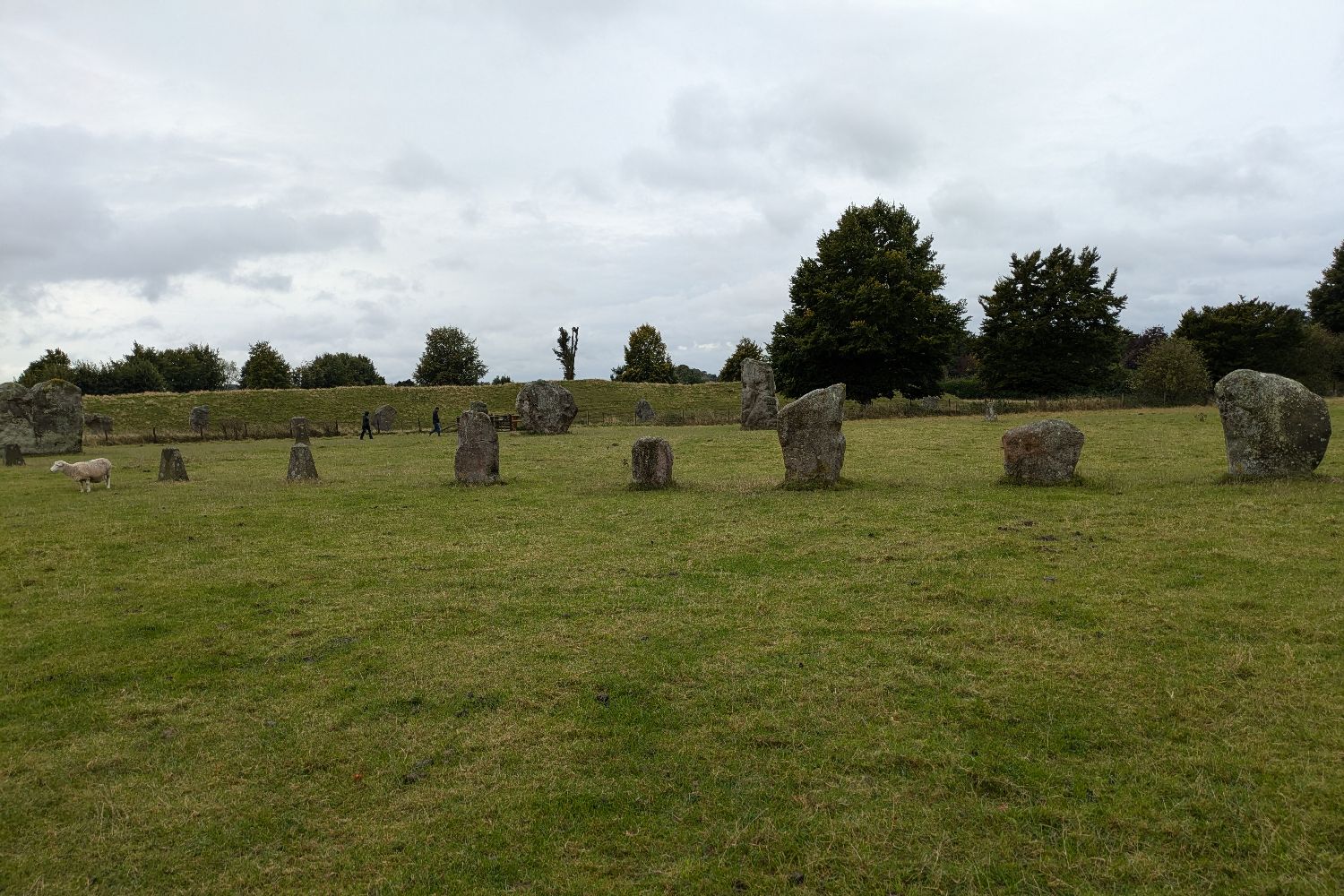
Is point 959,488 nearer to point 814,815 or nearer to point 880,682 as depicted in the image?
point 880,682

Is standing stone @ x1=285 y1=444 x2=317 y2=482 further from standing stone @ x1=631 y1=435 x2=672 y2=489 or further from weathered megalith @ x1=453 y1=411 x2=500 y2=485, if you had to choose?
standing stone @ x1=631 y1=435 x2=672 y2=489

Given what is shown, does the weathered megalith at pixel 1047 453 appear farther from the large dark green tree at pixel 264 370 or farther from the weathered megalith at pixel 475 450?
the large dark green tree at pixel 264 370

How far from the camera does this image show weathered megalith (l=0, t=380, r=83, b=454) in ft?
93.5

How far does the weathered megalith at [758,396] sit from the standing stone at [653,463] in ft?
61.5

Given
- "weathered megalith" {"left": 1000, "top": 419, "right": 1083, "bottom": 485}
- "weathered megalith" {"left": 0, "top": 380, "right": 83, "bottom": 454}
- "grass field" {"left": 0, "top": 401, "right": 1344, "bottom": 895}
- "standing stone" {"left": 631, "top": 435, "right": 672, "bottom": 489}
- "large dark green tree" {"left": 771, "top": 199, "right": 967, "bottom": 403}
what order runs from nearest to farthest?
"grass field" {"left": 0, "top": 401, "right": 1344, "bottom": 895} → "weathered megalith" {"left": 1000, "top": 419, "right": 1083, "bottom": 485} → "standing stone" {"left": 631, "top": 435, "right": 672, "bottom": 489} → "weathered megalith" {"left": 0, "top": 380, "right": 83, "bottom": 454} → "large dark green tree" {"left": 771, "top": 199, "right": 967, "bottom": 403}

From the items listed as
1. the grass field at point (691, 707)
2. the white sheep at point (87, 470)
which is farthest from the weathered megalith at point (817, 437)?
the white sheep at point (87, 470)

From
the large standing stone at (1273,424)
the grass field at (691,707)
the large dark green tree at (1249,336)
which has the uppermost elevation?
the large dark green tree at (1249,336)

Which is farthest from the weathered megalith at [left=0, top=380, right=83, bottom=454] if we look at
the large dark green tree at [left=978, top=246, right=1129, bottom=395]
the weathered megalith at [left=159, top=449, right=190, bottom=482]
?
the large dark green tree at [left=978, top=246, right=1129, bottom=395]

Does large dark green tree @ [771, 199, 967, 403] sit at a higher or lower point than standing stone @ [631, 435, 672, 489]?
higher

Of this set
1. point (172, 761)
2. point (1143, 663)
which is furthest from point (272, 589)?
point (1143, 663)

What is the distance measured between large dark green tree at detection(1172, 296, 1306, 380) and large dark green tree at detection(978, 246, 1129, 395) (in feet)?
34.1

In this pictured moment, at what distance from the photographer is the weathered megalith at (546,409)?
38.4 m

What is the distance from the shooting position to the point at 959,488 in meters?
15.7

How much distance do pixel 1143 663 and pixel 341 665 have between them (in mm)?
7239
